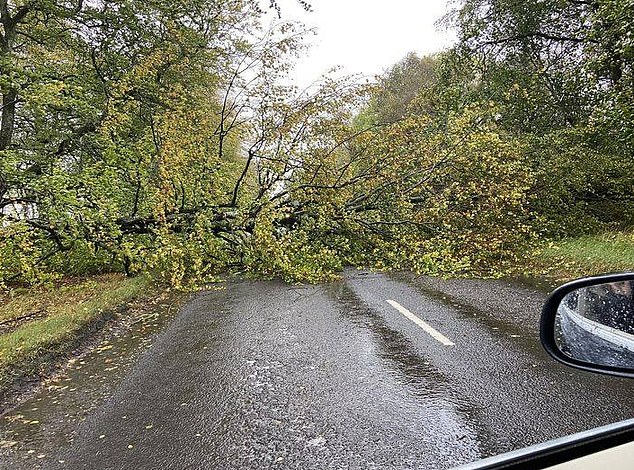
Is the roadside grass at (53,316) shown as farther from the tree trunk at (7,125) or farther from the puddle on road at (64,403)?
the tree trunk at (7,125)

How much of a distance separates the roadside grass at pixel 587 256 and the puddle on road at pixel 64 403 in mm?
7637

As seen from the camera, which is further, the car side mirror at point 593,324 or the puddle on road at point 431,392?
the puddle on road at point 431,392

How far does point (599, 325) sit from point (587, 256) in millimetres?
9407

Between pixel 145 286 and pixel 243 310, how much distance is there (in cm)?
304

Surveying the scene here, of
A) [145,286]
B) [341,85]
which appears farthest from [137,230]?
[341,85]

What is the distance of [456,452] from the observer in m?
3.14

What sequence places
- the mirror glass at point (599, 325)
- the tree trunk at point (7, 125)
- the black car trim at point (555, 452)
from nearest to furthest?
the black car trim at point (555, 452) → the mirror glass at point (599, 325) → the tree trunk at point (7, 125)

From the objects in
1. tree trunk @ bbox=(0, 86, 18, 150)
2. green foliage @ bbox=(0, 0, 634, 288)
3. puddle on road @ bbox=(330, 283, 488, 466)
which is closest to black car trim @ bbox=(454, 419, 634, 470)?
puddle on road @ bbox=(330, 283, 488, 466)

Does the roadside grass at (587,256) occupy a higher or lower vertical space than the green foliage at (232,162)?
lower

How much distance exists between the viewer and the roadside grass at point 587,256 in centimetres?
909

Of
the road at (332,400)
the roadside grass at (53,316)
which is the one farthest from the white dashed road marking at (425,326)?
the roadside grass at (53,316)

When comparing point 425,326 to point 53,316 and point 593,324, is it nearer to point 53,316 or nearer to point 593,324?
point 593,324

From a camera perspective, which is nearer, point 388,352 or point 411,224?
point 388,352

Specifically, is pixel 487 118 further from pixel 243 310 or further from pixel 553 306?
pixel 553 306
